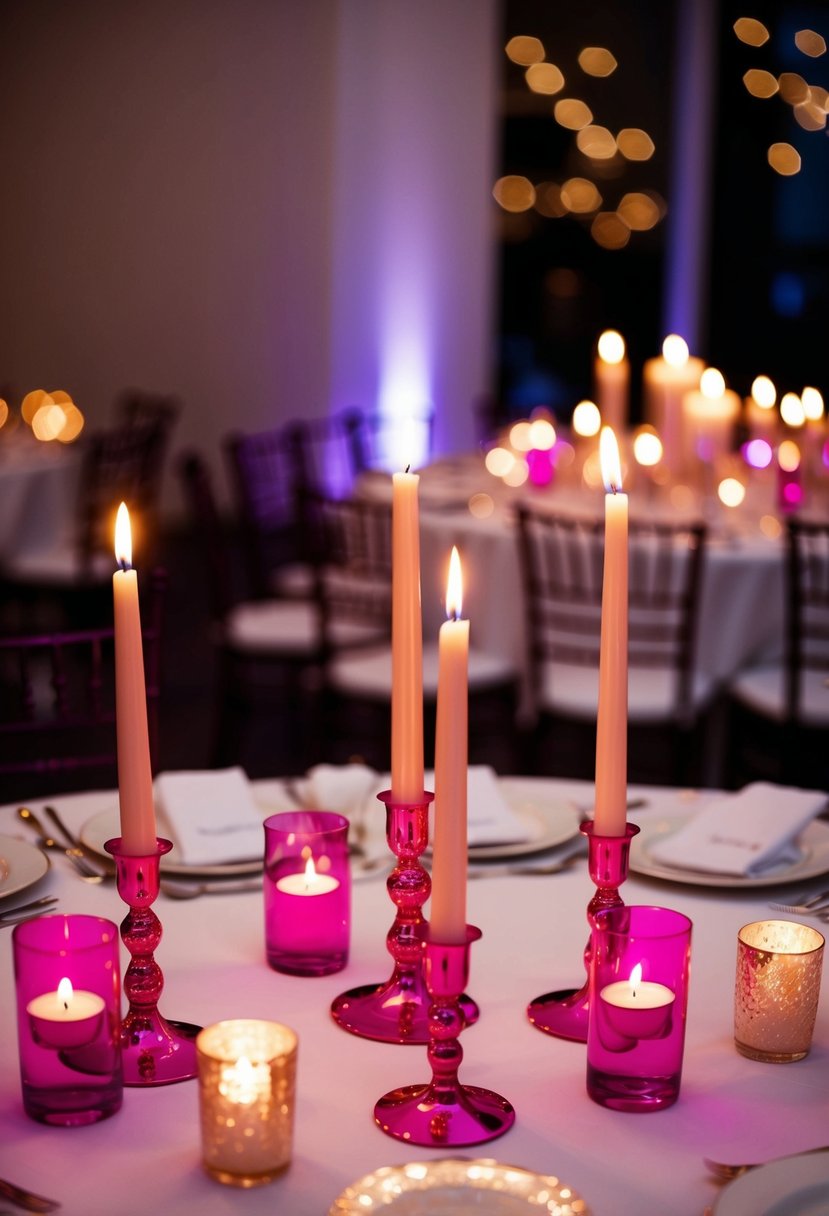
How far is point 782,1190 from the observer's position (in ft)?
2.85

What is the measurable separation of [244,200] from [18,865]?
770 centimetres

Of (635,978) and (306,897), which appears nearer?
(635,978)

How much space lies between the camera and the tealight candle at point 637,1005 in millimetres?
988

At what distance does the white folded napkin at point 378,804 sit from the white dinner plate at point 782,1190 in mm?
585

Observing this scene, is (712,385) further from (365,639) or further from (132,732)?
(132,732)

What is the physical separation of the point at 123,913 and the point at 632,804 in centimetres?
57

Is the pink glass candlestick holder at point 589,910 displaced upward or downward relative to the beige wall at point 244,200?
downward

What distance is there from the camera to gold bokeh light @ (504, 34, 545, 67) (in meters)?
9.56

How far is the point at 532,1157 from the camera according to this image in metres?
0.95

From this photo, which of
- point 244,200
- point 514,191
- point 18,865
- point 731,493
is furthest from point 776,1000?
point 514,191

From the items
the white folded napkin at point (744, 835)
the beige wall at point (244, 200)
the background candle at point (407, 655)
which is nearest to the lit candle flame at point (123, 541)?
the background candle at point (407, 655)

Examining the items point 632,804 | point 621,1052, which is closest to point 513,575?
point 632,804

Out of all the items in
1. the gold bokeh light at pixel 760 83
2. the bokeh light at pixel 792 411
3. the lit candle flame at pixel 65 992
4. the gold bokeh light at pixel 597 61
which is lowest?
the lit candle flame at pixel 65 992

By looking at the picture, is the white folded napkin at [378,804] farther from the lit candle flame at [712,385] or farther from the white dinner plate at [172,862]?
the lit candle flame at [712,385]
